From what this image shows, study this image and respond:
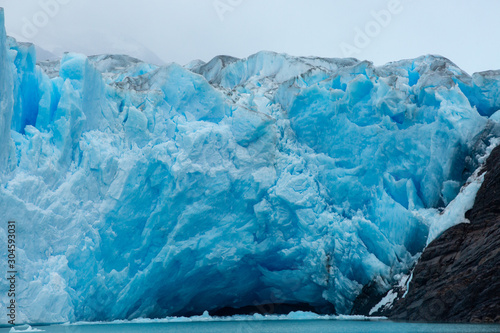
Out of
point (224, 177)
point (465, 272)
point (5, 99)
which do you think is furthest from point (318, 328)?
point (5, 99)

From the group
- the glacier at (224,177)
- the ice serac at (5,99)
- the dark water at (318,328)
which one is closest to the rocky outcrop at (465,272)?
the dark water at (318,328)

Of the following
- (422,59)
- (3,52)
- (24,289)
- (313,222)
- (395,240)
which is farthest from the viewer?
(422,59)

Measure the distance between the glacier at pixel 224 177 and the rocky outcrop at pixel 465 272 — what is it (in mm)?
952

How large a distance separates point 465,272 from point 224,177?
757 cm

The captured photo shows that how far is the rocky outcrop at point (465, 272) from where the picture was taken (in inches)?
428

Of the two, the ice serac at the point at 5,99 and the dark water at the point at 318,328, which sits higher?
the ice serac at the point at 5,99

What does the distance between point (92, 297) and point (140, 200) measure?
10.2 feet

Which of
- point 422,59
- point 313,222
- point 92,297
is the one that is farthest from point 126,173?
point 422,59

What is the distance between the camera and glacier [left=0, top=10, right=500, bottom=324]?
565 inches

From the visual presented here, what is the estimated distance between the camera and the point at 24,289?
506 inches

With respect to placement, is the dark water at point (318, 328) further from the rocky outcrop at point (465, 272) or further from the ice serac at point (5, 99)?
the ice serac at point (5, 99)

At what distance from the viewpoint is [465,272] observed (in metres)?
11.6

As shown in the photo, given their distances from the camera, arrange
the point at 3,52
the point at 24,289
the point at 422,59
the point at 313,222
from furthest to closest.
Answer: the point at 422,59 < the point at 313,222 < the point at 3,52 < the point at 24,289

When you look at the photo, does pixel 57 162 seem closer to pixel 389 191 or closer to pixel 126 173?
Result: pixel 126 173
